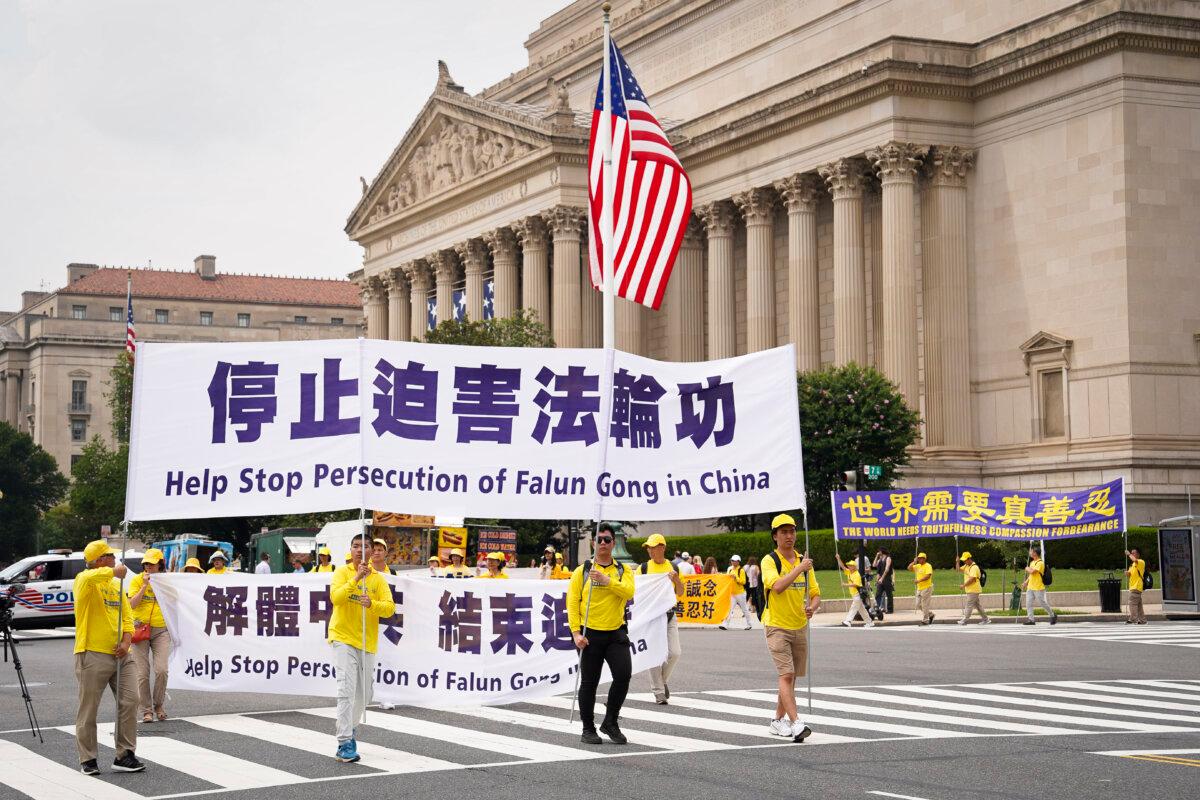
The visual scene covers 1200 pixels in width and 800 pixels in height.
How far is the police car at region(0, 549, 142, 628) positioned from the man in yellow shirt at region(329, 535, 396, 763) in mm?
23731

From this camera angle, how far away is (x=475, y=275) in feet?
260

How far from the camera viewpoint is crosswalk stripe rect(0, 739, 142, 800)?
12.2 m

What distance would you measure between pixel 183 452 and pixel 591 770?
549 cm

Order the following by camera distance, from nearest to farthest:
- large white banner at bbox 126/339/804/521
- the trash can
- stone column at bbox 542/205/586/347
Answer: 1. large white banner at bbox 126/339/804/521
2. the trash can
3. stone column at bbox 542/205/586/347

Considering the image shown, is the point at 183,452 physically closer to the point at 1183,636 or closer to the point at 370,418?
the point at 370,418

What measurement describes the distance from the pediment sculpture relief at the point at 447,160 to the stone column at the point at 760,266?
13078 mm

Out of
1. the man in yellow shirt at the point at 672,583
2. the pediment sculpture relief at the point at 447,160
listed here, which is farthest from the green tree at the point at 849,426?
the man in yellow shirt at the point at 672,583

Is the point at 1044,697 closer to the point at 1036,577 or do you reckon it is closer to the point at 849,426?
the point at 1036,577

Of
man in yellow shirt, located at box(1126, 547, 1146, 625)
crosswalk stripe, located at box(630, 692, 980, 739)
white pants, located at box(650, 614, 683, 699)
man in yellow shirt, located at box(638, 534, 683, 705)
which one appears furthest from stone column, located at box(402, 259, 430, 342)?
man in yellow shirt, located at box(638, 534, 683, 705)

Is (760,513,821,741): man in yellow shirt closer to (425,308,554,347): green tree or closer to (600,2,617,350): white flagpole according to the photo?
(600,2,617,350): white flagpole

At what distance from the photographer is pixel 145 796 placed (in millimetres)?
12070

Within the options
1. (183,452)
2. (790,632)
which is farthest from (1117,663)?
(183,452)

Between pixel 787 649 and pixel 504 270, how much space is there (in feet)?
206

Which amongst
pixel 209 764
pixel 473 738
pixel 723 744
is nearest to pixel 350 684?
pixel 209 764
